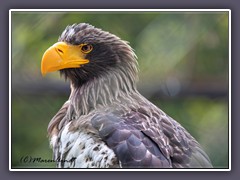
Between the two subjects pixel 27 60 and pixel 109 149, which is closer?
pixel 109 149

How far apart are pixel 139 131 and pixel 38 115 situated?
3.71 ft

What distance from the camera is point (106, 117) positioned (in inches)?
472

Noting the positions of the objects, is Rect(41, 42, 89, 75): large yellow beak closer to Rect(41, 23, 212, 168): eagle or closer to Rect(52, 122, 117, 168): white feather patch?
Rect(41, 23, 212, 168): eagle

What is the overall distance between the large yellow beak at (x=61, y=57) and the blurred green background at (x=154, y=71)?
0.24 metres

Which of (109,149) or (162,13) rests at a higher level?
(162,13)

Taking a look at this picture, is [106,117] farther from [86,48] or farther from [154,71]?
[154,71]

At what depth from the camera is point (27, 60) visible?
12578 mm

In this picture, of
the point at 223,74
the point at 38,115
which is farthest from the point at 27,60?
the point at 223,74

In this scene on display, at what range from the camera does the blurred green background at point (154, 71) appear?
12.3m

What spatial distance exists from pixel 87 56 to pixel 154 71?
19.2 inches
